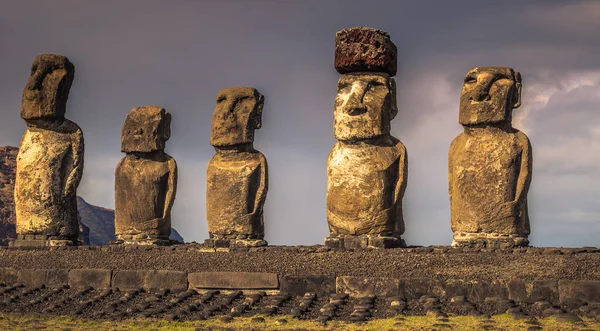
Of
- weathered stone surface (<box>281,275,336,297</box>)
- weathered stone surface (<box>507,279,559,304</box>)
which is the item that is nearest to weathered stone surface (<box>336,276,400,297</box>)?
weathered stone surface (<box>281,275,336,297</box>)

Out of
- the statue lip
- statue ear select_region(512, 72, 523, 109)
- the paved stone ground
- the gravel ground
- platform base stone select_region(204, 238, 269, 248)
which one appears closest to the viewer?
the paved stone ground

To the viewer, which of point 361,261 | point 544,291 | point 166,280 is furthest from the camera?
point 166,280

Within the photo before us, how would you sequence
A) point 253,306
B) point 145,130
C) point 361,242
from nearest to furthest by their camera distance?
point 253,306 < point 361,242 < point 145,130

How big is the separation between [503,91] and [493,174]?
1375mm

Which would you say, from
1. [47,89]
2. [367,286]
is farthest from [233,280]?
[47,89]

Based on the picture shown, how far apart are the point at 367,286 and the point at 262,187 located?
14.4ft

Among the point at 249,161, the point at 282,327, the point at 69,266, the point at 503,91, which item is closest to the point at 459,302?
the point at 282,327

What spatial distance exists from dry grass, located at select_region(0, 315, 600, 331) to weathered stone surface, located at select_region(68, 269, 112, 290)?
8.11 ft

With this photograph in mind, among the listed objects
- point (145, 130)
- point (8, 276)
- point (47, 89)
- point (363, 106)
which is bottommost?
point (8, 276)

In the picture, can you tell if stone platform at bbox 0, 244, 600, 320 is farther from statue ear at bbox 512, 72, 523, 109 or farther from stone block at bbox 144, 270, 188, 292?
statue ear at bbox 512, 72, 523, 109

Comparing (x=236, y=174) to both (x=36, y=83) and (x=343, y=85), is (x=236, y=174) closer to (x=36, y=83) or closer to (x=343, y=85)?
(x=343, y=85)

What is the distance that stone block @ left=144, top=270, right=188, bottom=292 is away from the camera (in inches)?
562

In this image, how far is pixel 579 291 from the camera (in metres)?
11.7

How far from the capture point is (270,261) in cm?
1441
